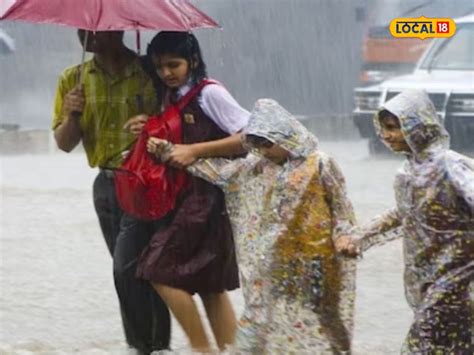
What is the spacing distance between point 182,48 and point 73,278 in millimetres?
3785

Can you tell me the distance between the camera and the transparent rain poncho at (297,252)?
18.4 feet

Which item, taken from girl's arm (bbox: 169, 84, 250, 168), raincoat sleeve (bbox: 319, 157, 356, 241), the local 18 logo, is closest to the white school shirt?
girl's arm (bbox: 169, 84, 250, 168)

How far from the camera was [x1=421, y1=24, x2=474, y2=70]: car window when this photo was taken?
16141 millimetres

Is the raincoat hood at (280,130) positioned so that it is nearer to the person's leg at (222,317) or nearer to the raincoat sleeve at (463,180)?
the raincoat sleeve at (463,180)

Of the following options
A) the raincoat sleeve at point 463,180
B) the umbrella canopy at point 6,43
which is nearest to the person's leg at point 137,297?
the raincoat sleeve at point 463,180

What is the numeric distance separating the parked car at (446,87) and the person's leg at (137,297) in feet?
28.7

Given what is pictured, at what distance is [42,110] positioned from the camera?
24203 mm

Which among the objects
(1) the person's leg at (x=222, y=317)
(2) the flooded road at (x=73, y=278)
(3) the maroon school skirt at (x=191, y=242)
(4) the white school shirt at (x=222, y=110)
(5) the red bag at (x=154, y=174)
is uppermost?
(4) the white school shirt at (x=222, y=110)

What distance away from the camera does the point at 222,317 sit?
6215mm

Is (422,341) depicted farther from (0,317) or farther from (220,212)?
(0,317)

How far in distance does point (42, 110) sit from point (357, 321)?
16949 millimetres

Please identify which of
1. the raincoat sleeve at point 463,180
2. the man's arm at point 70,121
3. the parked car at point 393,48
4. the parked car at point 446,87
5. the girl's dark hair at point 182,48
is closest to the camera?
the raincoat sleeve at point 463,180

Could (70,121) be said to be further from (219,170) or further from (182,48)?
(219,170)

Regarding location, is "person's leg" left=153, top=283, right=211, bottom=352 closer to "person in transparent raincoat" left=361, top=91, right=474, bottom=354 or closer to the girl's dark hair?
the girl's dark hair
